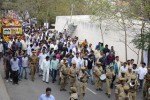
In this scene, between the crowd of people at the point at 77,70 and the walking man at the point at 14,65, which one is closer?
the crowd of people at the point at 77,70

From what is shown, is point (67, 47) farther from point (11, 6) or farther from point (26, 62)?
point (11, 6)

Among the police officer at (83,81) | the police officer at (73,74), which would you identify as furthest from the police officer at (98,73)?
the police officer at (83,81)

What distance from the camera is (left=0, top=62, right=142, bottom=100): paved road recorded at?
51.8ft

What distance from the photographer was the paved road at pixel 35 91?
A: 51.8ft

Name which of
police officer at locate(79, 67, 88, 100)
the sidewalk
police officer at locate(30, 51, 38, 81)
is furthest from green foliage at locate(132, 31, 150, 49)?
the sidewalk

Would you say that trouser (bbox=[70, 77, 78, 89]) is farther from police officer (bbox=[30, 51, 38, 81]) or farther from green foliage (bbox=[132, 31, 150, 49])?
green foliage (bbox=[132, 31, 150, 49])

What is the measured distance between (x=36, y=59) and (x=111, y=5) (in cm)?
598

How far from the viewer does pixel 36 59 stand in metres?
18.4

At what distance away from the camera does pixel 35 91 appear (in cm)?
1662

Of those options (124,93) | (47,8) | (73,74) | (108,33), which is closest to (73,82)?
(73,74)

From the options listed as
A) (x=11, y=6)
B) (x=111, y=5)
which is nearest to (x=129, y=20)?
(x=111, y=5)

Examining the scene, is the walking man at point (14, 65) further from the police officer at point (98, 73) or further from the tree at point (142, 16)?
the tree at point (142, 16)

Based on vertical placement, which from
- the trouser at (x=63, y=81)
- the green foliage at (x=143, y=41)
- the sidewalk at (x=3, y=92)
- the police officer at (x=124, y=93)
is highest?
the green foliage at (x=143, y=41)

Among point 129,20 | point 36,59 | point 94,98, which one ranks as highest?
point 129,20
